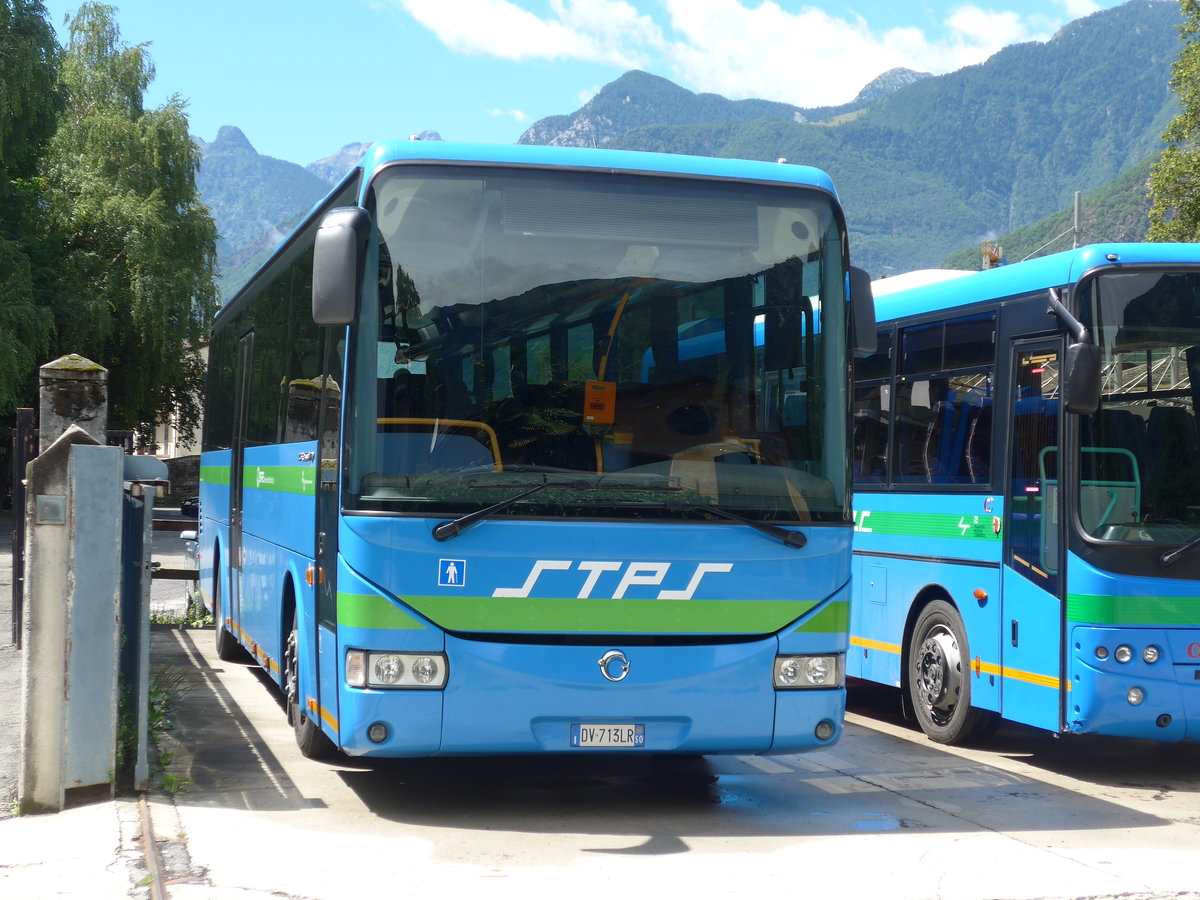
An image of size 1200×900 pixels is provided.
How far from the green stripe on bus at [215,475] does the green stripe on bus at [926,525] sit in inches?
219

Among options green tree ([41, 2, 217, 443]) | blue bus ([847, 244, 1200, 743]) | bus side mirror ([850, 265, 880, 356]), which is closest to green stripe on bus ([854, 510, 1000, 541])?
blue bus ([847, 244, 1200, 743])

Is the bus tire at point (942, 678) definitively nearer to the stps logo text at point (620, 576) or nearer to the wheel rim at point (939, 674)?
the wheel rim at point (939, 674)

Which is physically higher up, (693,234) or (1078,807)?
(693,234)

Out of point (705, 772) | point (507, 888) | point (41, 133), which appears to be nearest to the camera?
point (507, 888)

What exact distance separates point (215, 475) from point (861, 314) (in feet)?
27.2

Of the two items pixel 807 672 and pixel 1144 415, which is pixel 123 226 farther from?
pixel 807 672

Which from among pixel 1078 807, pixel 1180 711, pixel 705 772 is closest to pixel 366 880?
pixel 705 772

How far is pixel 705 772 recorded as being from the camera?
8742 millimetres

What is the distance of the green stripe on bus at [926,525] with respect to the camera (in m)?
9.52

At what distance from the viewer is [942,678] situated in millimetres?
10031

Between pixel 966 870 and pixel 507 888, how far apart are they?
6.70 ft

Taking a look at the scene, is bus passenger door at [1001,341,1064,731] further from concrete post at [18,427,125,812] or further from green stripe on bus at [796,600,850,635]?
concrete post at [18,427,125,812]

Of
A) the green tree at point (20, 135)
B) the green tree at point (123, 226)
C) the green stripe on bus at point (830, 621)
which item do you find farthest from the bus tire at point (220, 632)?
the green tree at point (123, 226)

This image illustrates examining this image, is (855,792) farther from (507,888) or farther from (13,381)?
(13,381)
